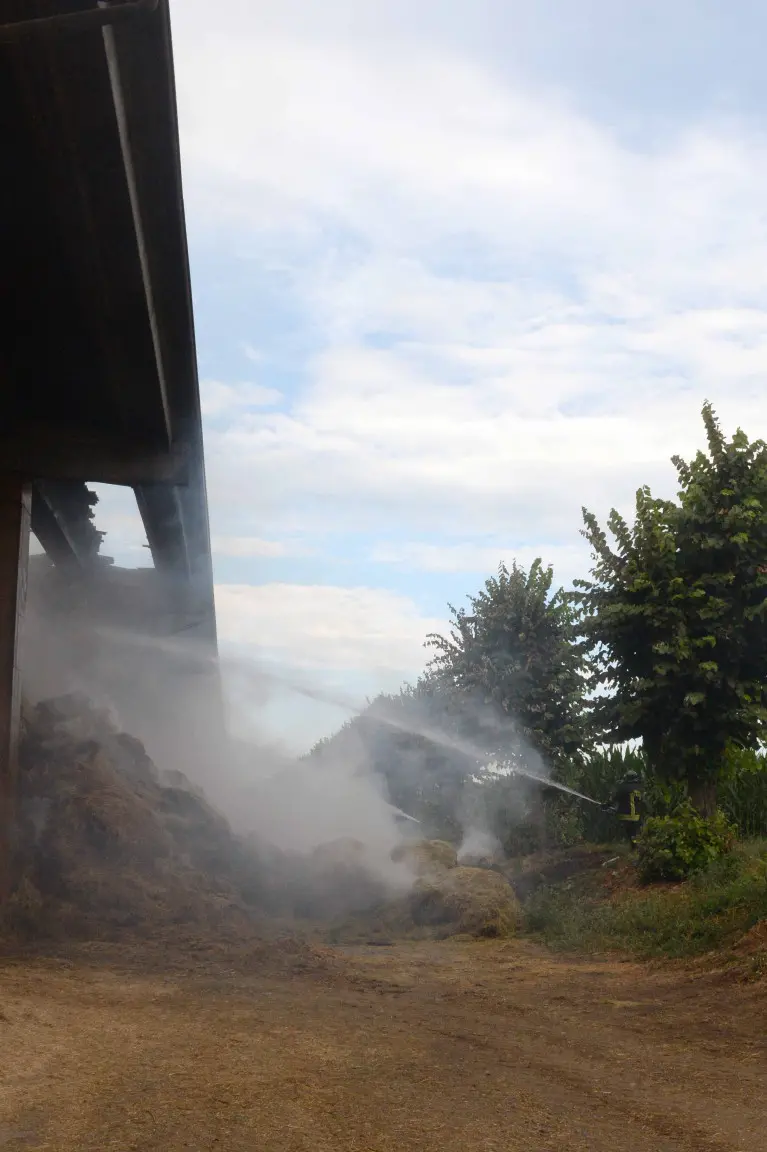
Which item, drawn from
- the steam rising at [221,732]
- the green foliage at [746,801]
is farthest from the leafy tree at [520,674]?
the green foliage at [746,801]

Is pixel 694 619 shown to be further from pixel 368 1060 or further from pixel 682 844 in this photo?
pixel 368 1060

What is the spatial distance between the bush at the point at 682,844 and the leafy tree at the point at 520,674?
821 centimetres

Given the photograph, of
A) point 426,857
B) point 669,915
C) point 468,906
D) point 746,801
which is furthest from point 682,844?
point 746,801

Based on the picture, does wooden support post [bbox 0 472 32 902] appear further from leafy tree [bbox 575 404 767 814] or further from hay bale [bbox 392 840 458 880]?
leafy tree [bbox 575 404 767 814]

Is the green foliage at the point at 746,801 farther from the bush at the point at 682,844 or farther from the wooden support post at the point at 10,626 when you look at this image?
the wooden support post at the point at 10,626

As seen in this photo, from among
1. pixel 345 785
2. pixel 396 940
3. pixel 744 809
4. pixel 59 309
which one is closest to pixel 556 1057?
pixel 396 940

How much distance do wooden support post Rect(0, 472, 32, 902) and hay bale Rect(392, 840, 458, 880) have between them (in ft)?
20.8

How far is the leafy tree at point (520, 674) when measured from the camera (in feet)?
78.2

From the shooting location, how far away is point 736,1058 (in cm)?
670

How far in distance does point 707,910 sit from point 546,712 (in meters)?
12.4

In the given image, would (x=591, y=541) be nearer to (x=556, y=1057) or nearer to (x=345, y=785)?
(x=345, y=785)

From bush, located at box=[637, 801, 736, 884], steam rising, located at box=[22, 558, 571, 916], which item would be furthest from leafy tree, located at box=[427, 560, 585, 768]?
bush, located at box=[637, 801, 736, 884]

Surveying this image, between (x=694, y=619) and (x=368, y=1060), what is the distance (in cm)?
1132

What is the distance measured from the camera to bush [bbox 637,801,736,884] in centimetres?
1442
